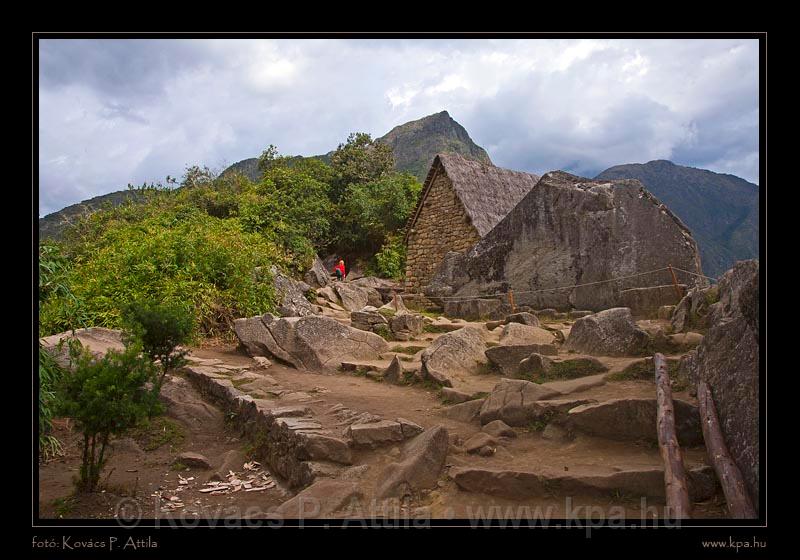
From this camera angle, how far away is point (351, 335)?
29.8 feet

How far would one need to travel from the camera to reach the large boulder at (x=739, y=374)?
360 cm

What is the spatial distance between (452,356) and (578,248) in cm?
432

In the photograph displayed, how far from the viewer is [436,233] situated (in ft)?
56.2

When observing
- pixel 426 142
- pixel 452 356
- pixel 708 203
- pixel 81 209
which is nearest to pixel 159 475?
pixel 452 356

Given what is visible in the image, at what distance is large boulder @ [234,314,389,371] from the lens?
28.5 feet

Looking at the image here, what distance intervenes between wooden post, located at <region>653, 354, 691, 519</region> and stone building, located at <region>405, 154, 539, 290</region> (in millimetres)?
11674

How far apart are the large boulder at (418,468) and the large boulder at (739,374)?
2187 millimetres

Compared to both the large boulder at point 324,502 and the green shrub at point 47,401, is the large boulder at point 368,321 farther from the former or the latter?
the large boulder at point 324,502

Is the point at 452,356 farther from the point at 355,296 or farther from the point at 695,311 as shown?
the point at 355,296

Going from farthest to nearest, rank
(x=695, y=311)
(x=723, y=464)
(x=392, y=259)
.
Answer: (x=392, y=259) → (x=695, y=311) → (x=723, y=464)
